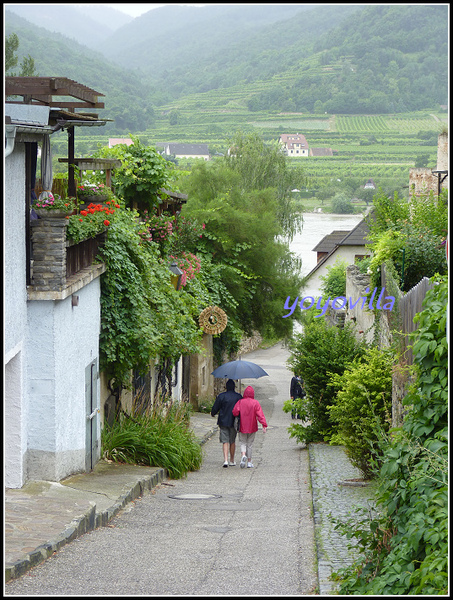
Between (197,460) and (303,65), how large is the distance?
313ft

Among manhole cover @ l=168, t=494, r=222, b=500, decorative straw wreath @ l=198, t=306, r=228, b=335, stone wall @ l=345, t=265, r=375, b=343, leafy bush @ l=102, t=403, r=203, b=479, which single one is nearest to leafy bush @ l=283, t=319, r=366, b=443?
Answer: stone wall @ l=345, t=265, r=375, b=343

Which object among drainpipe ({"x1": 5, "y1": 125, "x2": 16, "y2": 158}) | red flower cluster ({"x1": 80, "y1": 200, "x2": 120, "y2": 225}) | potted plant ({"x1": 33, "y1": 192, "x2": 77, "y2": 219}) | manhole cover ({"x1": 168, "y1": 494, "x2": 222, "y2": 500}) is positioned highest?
drainpipe ({"x1": 5, "y1": 125, "x2": 16, "y2": 158})

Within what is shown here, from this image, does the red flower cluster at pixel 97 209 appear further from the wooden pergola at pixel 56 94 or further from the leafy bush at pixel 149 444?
the leafy bush at pixel 149 444

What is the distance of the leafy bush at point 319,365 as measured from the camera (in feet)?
53.3

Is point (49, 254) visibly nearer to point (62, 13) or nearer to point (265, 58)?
point (62, 13)

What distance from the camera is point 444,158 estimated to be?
1182 inches

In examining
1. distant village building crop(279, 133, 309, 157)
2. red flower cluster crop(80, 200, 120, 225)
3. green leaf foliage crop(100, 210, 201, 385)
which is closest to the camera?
red flower cluster crop(80, 200, 120, 225)

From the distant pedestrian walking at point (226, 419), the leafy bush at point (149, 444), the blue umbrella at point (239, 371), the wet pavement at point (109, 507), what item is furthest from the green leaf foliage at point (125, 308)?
the blue umbrella at point (239, 371)

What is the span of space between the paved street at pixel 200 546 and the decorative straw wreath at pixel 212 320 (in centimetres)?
858

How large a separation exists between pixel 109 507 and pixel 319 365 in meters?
8.28

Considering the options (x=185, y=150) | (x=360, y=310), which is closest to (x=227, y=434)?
(x=360, y=310)

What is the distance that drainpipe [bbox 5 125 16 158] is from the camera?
754 cm

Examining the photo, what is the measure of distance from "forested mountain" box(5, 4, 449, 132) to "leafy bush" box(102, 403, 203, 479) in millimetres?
28515

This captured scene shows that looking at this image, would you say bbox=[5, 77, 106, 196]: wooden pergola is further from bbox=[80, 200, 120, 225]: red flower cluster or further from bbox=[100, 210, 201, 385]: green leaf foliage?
bbox=[100, 210, 201, 385]: green leaf foliage
